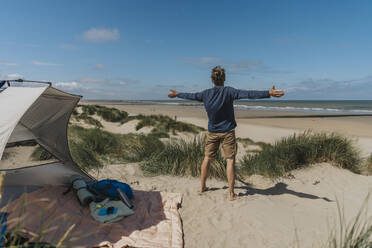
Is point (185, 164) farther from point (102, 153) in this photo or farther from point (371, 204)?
point (371, 204)

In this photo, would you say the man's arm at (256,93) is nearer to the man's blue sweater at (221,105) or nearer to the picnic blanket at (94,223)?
the man's blue sweater at (221,105)

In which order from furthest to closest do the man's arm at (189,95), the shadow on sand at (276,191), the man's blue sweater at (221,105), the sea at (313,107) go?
the sea at (313,107)
the shadow on sand at (276,191)
the man's arm at (189,95)
the man's blue sweater at (221,105)

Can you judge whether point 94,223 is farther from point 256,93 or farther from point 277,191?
point 277,191

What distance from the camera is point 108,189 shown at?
14.1 ft

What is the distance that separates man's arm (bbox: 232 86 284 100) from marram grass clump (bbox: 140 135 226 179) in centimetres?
208

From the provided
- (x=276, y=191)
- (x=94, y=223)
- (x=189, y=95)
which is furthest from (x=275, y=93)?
(x=94, y=223)

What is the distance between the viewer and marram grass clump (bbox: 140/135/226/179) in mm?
5695

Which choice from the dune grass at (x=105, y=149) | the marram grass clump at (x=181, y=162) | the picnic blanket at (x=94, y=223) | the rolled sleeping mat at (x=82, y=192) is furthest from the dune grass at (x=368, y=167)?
the rolled sleeping mat at (x=82, y=192)

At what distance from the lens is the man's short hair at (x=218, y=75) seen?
423 centimetres

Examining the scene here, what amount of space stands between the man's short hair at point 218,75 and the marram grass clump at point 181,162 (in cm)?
209

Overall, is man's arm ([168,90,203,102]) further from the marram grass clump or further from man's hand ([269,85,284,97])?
the marram grass clump

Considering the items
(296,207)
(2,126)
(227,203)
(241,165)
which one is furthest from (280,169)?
(2,126)

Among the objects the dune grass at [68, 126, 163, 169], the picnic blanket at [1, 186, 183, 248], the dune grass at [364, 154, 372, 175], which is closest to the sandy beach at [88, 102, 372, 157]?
the dune grass at [364, 154, 372, 175]

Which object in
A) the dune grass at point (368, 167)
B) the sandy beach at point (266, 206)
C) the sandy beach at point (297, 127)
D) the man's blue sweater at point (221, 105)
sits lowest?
the sandy beach at point (297, 127)
